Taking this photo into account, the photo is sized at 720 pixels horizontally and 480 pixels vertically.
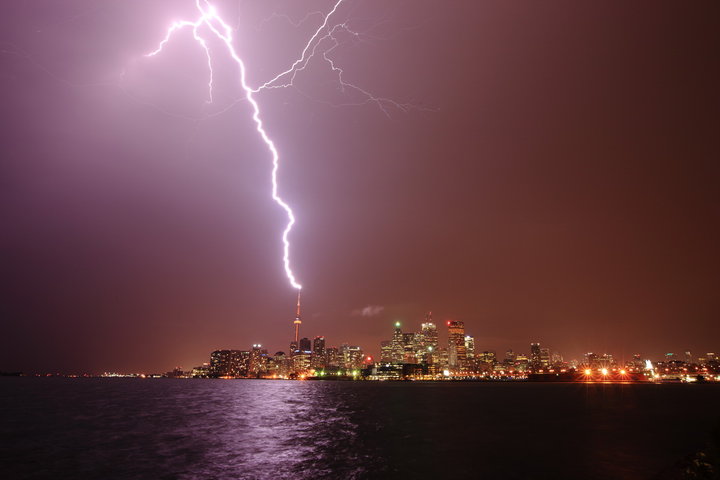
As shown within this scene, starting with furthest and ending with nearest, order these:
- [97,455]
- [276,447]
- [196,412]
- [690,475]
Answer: [196,412], [276,447], [97,455], [690,475]

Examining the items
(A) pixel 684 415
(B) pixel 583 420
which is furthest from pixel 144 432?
(A) pixel 684 415

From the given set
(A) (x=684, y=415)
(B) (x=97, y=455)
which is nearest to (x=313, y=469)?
(B) (x=97, y=455)

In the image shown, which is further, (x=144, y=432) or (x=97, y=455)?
(x=144, y=432)

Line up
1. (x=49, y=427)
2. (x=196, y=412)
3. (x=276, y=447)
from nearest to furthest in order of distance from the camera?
(x=276, y=447)
(x=49, y=427)
(x=196, y=412)

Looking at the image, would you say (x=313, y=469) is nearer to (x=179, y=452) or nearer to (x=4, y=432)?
(x=179, y=452)

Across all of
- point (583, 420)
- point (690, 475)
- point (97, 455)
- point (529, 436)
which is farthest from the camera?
point (583, 420)

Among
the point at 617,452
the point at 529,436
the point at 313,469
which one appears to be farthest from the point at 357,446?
the point at 617,452

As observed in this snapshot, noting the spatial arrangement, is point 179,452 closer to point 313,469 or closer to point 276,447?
point 276,447

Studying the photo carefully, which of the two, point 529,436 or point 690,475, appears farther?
point 529,436

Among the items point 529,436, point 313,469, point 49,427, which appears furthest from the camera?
point 49,427
